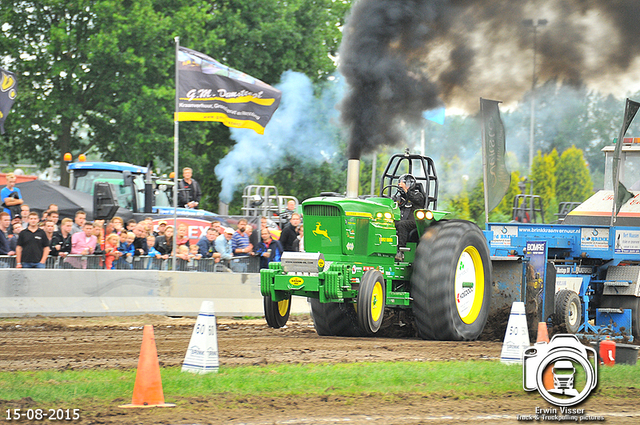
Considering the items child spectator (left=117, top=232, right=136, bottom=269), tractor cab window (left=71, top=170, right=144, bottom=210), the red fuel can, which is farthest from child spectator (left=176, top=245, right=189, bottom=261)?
the red fuel can

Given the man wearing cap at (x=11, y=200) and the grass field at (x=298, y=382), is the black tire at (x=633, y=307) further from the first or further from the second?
the man wearing cap at (x=11, y=200)

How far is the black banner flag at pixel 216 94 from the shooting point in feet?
55.1

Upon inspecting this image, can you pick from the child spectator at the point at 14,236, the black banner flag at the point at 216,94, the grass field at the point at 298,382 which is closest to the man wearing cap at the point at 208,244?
the black banner flag at the point at 216,94

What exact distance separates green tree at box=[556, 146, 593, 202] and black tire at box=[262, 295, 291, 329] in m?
41.5

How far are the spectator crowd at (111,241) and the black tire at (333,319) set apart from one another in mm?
3527

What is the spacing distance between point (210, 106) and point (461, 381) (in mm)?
10579

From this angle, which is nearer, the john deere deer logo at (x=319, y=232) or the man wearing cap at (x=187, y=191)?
the john deere deer logo at (x=319, y=232)

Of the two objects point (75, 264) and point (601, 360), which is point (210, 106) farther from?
point (601, 360)

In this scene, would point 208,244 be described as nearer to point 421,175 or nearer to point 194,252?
point 194,252

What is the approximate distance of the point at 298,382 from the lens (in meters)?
7.42

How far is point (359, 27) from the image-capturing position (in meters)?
12.2

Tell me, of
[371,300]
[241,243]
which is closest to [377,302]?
[371,300]

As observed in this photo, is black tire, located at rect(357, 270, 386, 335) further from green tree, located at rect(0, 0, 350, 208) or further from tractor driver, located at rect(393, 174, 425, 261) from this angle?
green tree, located at rect(0, 0, 350, 208)

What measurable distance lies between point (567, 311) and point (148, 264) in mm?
7008
